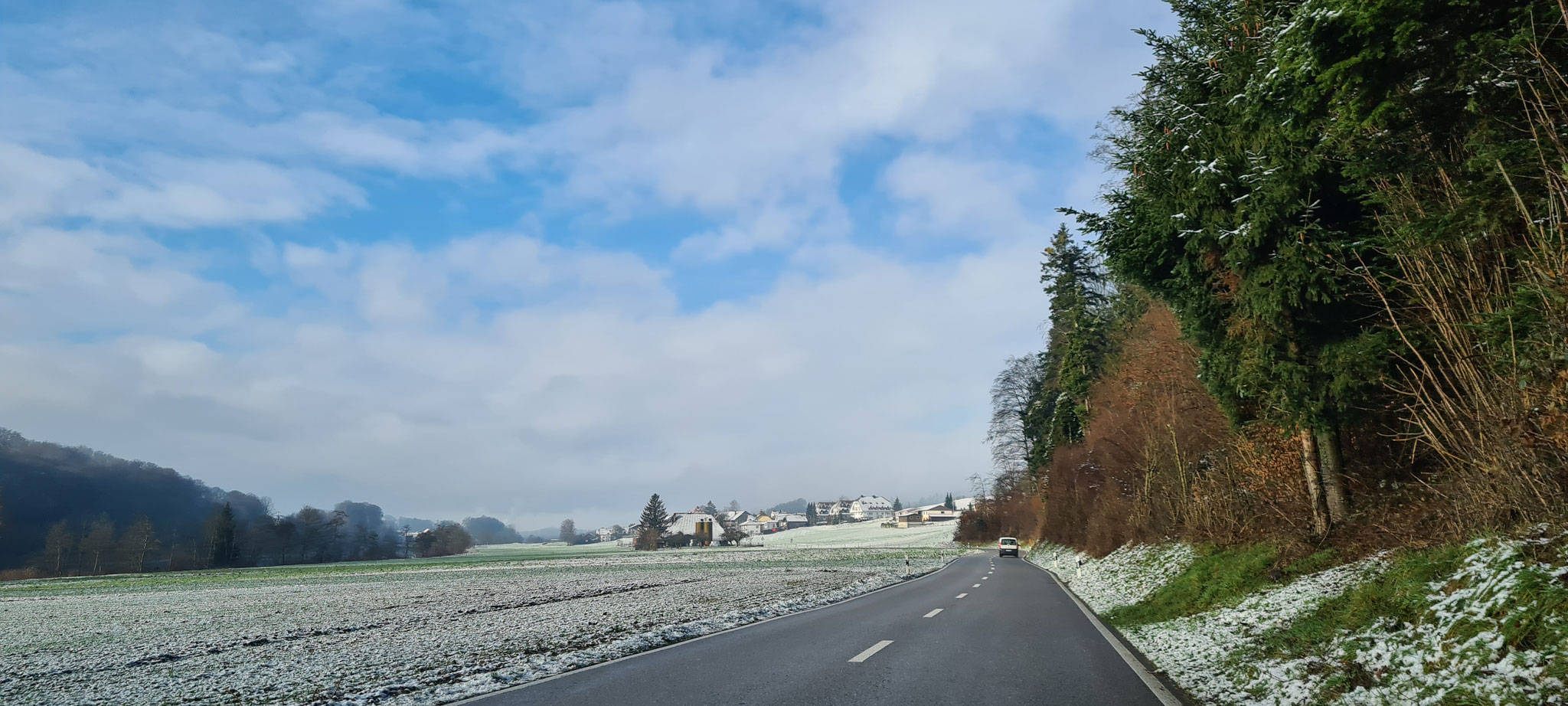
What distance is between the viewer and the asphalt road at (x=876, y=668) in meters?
7.37

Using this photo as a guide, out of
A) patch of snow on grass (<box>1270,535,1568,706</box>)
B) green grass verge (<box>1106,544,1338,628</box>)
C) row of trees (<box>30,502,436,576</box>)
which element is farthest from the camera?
row of trees (<box>30,502,436,576</box>)

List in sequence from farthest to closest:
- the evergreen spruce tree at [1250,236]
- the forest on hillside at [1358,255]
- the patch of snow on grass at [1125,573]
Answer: the patch of snow on grass at [1125,573] < the evergreen spruce tree at [1250,236] < the forest on hillside at [1358,255]

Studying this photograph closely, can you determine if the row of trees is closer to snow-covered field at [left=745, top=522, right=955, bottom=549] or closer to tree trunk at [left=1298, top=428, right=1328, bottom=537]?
snow-covered field at [left=745, top=522, right=955, bottom=549]

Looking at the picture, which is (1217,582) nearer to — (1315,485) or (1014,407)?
(1315,485)

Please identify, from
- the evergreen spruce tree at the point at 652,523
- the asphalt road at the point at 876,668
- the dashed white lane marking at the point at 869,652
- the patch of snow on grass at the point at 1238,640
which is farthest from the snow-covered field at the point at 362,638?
the evergreen spruce tree at the point at 652,523

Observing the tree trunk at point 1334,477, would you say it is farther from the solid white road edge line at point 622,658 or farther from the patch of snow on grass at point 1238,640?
the solid white road edge line at point 622,658

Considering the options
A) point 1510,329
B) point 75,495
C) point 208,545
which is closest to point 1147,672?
point 1510,329

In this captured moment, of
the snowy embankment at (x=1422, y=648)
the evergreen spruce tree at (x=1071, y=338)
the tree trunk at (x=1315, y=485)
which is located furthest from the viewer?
the evergreen spruce tree at (x=1071, y=338)

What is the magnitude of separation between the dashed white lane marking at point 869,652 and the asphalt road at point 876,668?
21 mm

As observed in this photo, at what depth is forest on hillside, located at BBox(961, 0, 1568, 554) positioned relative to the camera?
679 cm

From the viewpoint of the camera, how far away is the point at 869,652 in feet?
32.8

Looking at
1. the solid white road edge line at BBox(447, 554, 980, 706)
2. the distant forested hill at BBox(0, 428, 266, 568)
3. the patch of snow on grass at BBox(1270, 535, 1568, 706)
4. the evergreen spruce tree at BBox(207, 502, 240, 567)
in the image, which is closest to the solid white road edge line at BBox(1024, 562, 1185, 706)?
the patch of snow on grass at BBox(1270, 535, 1568, 706)

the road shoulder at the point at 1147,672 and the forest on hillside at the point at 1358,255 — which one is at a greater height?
the forest on hillside at the point at 1358,255

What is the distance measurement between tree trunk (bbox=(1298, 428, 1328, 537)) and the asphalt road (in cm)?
424
